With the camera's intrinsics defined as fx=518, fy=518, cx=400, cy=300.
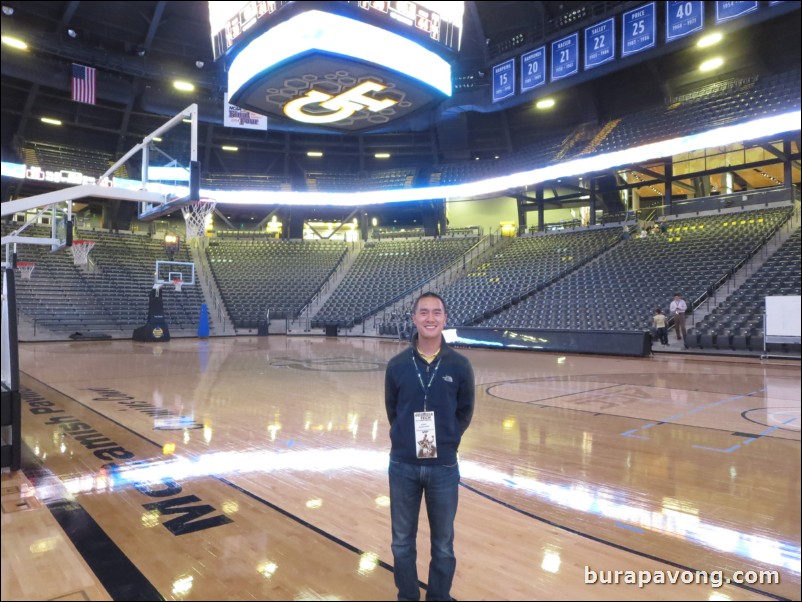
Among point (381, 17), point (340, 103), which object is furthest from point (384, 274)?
point (381, 17)

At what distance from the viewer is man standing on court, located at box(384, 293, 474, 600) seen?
2295mm

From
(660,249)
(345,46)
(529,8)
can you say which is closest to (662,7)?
(529,8)

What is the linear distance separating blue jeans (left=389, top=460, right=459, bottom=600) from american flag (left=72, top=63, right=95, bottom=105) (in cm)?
2525

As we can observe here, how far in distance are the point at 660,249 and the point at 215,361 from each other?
1656 centimetres

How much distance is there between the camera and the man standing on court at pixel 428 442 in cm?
229

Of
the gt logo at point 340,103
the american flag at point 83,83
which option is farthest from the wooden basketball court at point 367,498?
the american flag at point 83,83

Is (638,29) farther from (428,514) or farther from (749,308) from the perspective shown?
(428,514)

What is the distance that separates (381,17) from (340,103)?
11.5ft

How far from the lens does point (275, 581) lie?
2717 mm

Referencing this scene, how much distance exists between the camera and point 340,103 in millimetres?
13070

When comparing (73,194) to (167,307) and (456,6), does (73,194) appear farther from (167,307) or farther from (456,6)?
(167,307)

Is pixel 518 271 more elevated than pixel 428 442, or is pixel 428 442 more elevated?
pixel 518 271

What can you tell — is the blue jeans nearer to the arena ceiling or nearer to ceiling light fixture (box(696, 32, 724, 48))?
the arena ceiling

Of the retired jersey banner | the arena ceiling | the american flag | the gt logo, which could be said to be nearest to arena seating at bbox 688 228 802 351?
the arena ceiling
